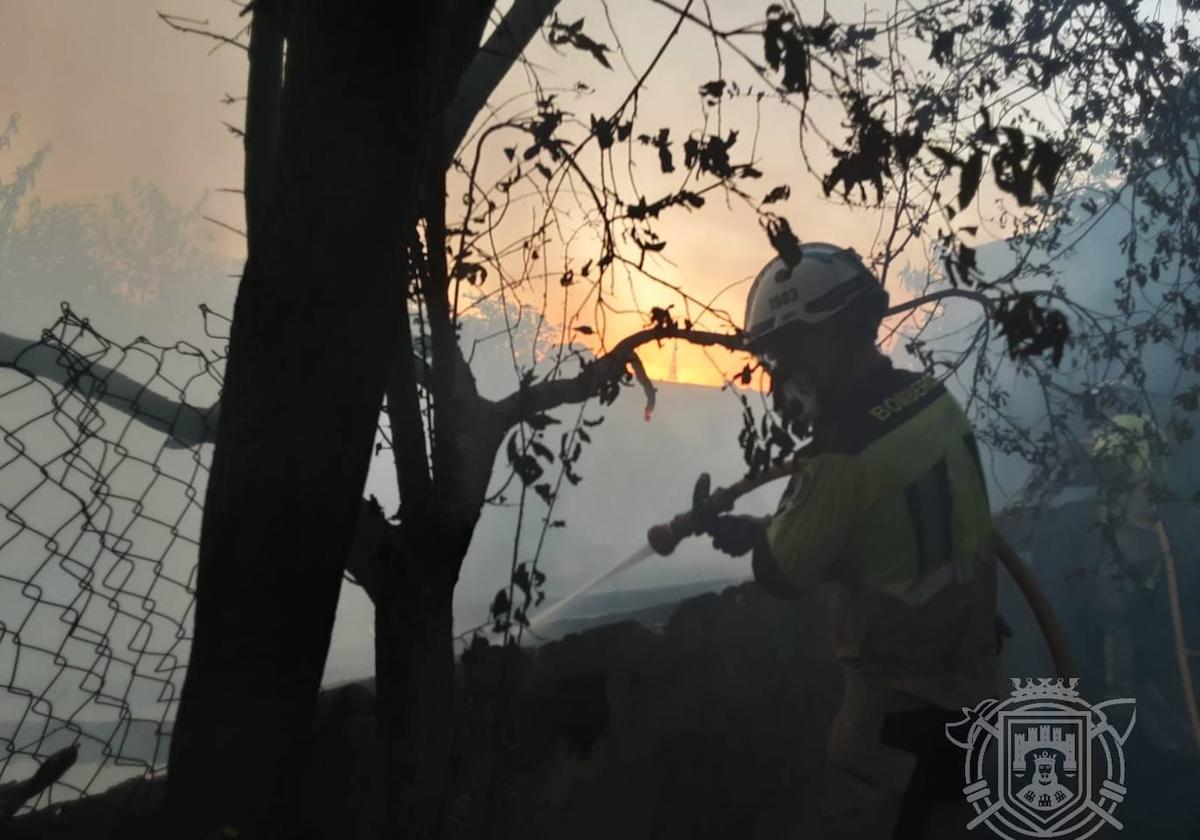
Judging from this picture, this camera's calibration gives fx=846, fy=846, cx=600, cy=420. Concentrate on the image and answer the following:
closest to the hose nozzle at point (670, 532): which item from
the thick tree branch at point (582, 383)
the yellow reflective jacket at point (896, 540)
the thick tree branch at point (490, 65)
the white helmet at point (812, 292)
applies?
the yellow reflective jacket at point (896, 540)

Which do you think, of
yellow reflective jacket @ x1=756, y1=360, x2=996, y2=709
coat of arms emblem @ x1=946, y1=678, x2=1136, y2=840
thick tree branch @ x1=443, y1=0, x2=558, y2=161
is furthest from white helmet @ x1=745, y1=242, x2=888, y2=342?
coat of arms emblem @ x1=946, y1=678, x2=1136, y2=840

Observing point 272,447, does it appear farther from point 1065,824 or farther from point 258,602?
point 1065,824

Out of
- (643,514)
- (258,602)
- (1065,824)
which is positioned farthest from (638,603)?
(258,602)

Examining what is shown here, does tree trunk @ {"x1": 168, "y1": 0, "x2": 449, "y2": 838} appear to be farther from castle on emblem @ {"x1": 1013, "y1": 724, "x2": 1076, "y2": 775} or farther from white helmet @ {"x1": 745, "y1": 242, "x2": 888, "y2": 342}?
castle on emblem @ {"x1": 1013, "y1": 724, "x2": 1076, "y2": 775}

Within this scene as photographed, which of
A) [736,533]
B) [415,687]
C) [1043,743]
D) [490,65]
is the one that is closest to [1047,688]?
[1043,743]

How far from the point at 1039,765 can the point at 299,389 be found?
8.99ft

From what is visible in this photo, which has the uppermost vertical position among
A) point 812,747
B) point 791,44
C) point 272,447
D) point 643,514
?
point 791,44

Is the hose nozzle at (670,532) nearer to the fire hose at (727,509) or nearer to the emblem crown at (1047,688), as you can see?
the fire hose at (727,509)

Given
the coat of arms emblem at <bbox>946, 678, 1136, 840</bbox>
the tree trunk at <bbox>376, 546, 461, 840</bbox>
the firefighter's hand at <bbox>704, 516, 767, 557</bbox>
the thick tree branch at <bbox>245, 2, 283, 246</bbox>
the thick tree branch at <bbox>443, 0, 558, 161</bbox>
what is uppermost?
the thick tree branch at <bbox>443, 0, 558, 161</bbox>

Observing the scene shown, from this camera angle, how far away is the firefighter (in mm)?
2113

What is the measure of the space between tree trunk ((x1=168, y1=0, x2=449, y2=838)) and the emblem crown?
96.1 inches

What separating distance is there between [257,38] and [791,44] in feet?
2.39

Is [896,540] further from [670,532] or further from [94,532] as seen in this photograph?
[94,532]

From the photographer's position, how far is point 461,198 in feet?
5.62
